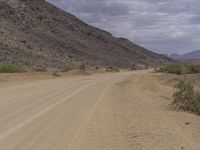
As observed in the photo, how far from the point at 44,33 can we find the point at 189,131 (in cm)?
9214

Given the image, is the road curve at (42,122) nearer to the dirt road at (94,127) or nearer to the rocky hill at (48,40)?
the dirt road at (94,127)

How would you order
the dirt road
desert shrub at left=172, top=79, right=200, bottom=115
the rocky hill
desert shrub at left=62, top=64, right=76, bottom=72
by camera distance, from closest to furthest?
the dirt road
desert shrub at left=172, top=79, right=200, bottom=115
desert shrub at left=62, top=64, right=76, bottom=72
the rocky hill

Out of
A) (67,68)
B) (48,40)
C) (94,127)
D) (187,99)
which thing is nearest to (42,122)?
(94,127)

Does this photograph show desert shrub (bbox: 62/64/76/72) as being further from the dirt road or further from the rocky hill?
the dirt road

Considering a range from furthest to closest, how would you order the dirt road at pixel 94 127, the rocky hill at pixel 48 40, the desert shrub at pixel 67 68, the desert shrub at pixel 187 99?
1. the rocky hill at pixel 48 40
2. the desert shrub at pixel 67 68
3. the desert shrub at pixel 187 99
4. the dirt road at pixel 94 127

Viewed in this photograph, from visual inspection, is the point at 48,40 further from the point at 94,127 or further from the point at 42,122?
the point at 94,127

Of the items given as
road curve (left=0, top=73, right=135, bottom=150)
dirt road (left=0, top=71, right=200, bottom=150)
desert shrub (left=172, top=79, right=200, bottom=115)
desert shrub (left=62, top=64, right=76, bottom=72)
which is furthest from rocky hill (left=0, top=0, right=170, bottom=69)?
dirt road (left=0, top=71, right=200, bottom=150)

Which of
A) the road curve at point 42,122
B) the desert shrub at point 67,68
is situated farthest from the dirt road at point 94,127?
the desert shrub at point 67,68

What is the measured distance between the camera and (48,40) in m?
102

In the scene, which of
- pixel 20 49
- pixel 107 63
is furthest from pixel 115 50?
pixel 20 49

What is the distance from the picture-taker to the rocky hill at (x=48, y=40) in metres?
84.2

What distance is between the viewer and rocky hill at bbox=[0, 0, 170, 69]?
3317 inches

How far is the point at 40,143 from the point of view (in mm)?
11227

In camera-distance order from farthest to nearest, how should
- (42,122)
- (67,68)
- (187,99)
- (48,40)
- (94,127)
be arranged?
1. (48,40)
2. (67,68)
3. (187,99)
4. (42,122)
5. (94,127)
